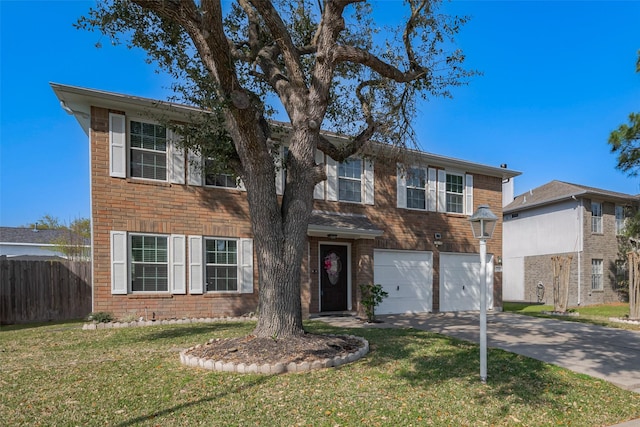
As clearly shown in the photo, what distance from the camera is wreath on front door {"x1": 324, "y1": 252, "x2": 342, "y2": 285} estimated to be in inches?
498

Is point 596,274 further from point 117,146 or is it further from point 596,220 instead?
point 117,146

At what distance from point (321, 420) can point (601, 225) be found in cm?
2127

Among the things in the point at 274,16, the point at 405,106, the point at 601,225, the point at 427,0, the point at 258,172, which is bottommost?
the point at 601,225

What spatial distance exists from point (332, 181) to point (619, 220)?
17.0 m

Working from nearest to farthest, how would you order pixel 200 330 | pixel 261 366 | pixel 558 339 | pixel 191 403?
pixel 191 403, pixel 261 366, pixel 558 339, pixel 200 330

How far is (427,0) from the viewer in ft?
26.7

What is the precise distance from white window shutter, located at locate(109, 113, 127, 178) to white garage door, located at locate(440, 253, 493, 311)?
1080cm

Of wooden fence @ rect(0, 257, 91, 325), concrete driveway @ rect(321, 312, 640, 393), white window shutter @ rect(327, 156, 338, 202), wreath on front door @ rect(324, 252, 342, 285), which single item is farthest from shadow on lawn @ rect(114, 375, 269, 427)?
wooden fence @ rect(0, 257, 91, 325)

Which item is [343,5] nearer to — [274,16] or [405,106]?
[274,16]

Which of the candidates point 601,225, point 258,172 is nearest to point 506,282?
point 601,225

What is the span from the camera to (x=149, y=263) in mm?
10555

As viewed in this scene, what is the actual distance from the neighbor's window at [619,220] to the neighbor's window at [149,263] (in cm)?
2171

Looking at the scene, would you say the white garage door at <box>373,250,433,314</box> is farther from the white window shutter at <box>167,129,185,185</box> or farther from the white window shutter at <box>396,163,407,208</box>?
the white window shutter at <box>167,129,185,185</box>

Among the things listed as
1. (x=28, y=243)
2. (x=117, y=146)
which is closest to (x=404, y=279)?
(x=117, y=146)
